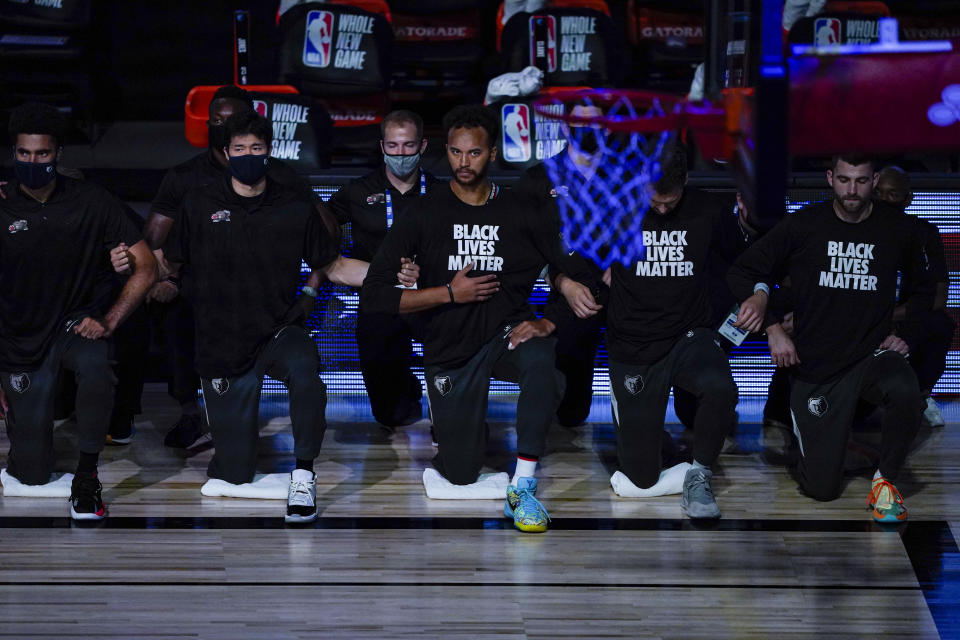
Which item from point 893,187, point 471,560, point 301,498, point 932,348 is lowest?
point 471,560

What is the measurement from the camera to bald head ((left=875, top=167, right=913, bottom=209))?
5.84 meters

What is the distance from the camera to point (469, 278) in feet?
17.1

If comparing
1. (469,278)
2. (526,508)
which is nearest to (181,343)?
(469,278)

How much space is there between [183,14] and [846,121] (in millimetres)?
6465

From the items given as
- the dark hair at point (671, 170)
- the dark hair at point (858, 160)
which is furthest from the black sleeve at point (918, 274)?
the dark hair at point (671, 170)

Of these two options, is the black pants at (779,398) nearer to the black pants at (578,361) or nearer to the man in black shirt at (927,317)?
the man in black shirt at (927,317)

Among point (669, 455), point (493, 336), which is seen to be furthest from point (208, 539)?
point (669, 455)

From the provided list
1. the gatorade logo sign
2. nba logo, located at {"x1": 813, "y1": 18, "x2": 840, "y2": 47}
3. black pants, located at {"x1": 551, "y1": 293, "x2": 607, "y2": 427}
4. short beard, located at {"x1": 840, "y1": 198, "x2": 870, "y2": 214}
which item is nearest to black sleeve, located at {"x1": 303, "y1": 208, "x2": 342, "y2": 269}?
black pants, located at {"x1": 551, "y1": 293, "x2": 607, "y2": 427}

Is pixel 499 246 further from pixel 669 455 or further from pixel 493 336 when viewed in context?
pixel 669 455

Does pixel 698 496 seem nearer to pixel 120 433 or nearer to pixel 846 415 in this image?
pixel 846 415

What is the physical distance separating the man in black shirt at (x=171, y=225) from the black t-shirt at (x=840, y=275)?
83.6 inches

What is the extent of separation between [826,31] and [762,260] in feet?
8.30

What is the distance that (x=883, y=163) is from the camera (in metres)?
6.20

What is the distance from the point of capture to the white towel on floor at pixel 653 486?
5359 mm
